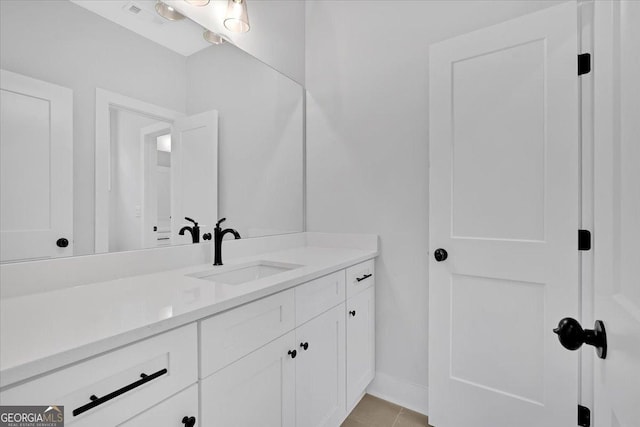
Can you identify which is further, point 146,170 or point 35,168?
point 146,170

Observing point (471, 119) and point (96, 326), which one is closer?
point (96, 326)

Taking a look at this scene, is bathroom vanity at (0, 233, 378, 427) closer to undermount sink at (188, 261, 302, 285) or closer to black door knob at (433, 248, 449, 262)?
undermount sink at (188, 261, 302, 285)

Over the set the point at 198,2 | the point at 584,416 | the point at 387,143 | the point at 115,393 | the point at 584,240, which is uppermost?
the point at 198,2

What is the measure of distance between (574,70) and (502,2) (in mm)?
578

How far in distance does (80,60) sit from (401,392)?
7.67 ft

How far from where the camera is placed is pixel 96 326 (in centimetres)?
70

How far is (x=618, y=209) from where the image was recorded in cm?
54

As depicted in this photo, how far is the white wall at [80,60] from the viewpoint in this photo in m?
0.99

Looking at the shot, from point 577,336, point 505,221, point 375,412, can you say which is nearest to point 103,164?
point 577,336

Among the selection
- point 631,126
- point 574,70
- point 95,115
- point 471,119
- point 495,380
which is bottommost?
point 495,380

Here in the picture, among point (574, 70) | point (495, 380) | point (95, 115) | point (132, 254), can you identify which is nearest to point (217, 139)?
point (95, 115)

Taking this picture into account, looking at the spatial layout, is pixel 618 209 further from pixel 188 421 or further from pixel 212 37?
pixel 212 37

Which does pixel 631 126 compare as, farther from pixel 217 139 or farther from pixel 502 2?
pixel 217 139

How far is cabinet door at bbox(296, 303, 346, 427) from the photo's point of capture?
1.25 meters
